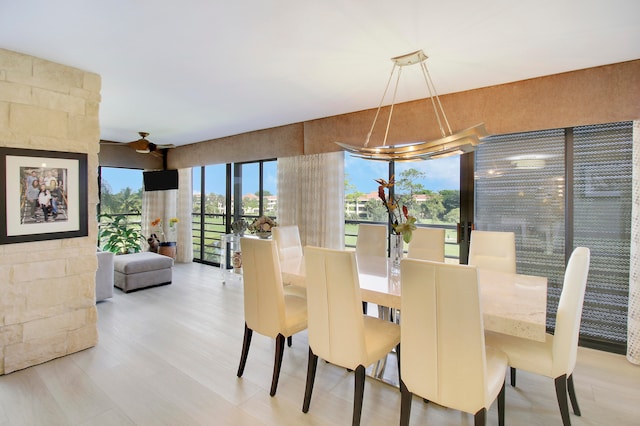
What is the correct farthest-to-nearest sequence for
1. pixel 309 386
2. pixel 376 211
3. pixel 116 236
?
pixel 116 236, pixel 376 211, pixel 309 386

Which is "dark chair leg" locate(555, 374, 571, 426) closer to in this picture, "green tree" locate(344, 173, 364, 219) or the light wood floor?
the light wood floor

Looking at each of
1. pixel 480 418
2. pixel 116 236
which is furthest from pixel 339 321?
pixel 116 236

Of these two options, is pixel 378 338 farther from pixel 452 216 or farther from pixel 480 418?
pixel 452 216

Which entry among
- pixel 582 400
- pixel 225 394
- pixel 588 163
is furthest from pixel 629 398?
pixel 225 394

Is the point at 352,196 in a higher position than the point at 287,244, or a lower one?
higher

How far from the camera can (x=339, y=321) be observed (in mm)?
1979

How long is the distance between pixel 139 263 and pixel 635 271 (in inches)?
237

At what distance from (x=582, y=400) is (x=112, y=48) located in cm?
444

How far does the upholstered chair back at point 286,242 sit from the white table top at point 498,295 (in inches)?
16.5

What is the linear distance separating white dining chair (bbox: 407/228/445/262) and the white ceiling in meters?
1.54

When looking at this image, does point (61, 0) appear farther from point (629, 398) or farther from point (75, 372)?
point (629, 398)

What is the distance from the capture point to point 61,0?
6.35ft

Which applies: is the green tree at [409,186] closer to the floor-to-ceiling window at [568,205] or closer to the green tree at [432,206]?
the green tree at [432,206]

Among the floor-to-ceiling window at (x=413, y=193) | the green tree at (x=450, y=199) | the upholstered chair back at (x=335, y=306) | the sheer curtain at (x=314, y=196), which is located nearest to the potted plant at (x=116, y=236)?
the sheer curtain at (x=314, y=196)
